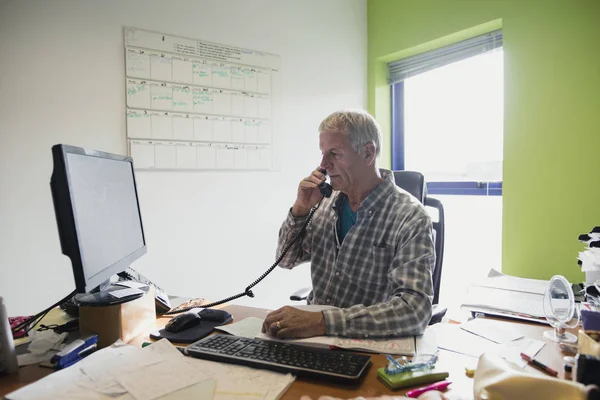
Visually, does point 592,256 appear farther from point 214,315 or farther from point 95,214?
point 95,214

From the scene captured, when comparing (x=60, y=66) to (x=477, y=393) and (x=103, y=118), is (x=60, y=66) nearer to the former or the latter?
(x=103, y=118)

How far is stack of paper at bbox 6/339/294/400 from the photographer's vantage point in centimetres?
77

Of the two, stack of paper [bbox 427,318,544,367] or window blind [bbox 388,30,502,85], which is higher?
window blind [bbox 388,30,502,85]

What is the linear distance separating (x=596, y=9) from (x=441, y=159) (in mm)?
1221

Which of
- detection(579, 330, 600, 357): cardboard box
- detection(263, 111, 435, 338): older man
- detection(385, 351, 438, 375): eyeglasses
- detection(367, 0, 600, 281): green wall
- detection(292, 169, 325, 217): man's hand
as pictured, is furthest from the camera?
detection(367, 0, 600, 281): green wall

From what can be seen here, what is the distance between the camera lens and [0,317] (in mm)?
897

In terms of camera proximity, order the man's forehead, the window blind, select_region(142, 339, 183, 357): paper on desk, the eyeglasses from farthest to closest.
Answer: the window blind, the man's forehead, select_region(142, 339, 183, 357): paper on desk, the eyeglasses

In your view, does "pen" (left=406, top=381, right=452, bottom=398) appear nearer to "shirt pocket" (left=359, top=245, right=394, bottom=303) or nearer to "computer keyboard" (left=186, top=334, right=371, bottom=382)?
"computer keyboard" (left=186, top=334, right=371, bottom=382)

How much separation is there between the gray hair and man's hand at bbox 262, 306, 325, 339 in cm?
66

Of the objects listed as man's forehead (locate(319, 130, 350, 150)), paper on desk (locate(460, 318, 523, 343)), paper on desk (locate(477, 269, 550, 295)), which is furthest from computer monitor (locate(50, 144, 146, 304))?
paper on desk (locate(477, 269, 550, 295))

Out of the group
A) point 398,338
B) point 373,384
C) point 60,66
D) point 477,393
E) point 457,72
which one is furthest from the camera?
point 457,72

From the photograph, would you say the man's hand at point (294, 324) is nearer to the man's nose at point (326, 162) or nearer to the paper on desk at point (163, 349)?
the paper on desk at point (163, 349)

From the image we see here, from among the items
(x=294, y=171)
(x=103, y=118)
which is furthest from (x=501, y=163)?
(x=103, y=118)

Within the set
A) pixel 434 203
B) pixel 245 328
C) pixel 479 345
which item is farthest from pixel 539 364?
pixel 434 203
